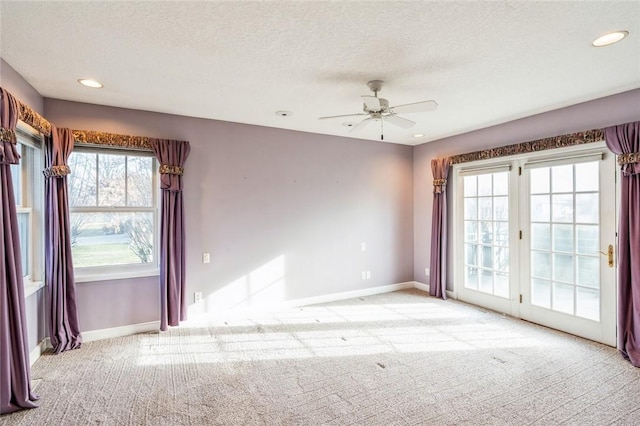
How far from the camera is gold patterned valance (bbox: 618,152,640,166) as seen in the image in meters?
3.07

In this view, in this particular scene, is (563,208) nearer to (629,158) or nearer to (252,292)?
(629,158)

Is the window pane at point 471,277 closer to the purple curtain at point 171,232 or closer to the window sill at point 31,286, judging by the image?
the purple curtain at point 171,232

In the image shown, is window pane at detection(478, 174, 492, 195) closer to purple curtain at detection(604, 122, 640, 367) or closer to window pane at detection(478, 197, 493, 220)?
window pane at detection(478, 197, 493, 220)

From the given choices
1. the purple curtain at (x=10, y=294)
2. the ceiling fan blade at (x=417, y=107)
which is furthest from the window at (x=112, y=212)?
the ceiling fan blade at (x=417, y=107)

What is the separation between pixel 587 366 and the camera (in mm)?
2979

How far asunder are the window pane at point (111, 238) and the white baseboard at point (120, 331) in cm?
73

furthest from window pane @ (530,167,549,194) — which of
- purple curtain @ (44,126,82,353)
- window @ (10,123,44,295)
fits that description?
window @ (10,123,44,295)

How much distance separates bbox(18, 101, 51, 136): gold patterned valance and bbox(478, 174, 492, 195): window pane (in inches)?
206

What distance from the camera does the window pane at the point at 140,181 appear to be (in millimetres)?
3877

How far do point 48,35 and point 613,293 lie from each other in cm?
539

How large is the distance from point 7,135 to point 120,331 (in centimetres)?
235

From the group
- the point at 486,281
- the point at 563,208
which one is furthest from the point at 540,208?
the point at 486,281

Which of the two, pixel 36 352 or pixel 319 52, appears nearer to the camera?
pixel 319 52

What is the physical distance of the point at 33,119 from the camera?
2.83 meters
